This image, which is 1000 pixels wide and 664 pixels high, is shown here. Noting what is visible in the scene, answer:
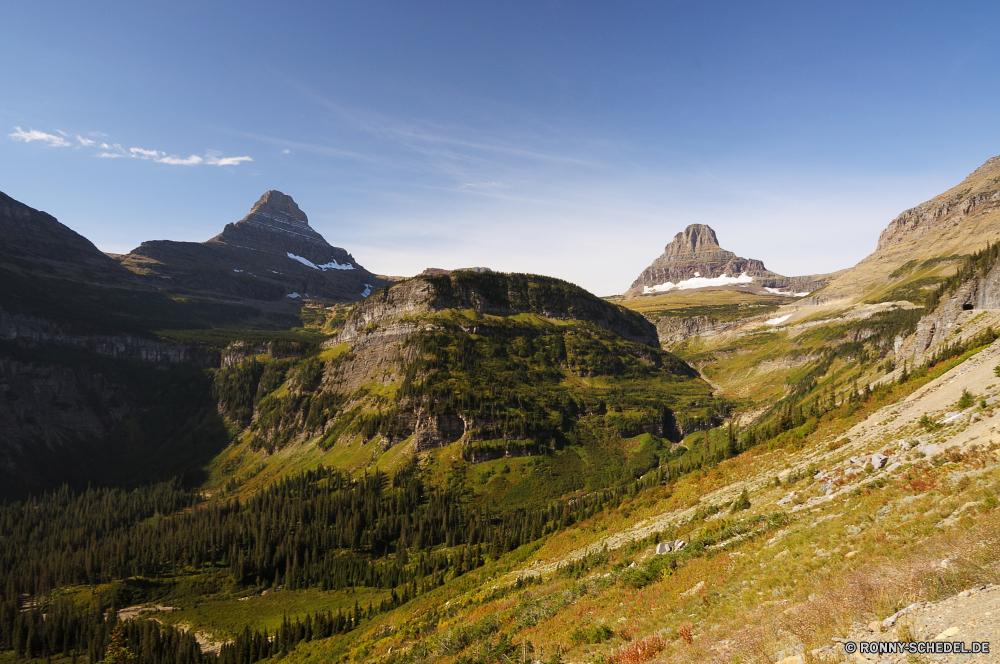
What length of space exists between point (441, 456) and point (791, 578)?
17781 centimetres

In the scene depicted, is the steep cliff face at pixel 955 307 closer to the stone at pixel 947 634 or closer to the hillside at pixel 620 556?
the hillside at pixel 620 556

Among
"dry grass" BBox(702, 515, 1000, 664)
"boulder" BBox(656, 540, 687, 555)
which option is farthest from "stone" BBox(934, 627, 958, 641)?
"boulder" BBox(656, 540, 687, 555)

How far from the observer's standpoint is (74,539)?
17575 centimetres

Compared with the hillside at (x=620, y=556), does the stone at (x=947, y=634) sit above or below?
above

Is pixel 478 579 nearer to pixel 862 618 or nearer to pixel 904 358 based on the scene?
pixel 862 618

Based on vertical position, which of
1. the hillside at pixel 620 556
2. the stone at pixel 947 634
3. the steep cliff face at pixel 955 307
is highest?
the steep cliff face at pixel 955 307

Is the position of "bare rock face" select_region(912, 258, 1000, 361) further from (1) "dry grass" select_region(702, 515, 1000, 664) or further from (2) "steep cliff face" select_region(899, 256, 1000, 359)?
(1) "dry grass" select_region(702, 515, 1000, 664)

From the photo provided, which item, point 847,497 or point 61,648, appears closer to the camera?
point 847,497

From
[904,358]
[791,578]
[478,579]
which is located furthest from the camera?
[904,358]

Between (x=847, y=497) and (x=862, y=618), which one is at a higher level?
(x=862, y=618)

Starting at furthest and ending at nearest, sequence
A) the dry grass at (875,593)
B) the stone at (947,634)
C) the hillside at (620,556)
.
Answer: the hillside at (620,556)
the dry grass at (875,593)
the stone at (947,634)

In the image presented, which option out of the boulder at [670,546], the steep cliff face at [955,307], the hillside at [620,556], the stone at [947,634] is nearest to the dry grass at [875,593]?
the hillside at [620,556]

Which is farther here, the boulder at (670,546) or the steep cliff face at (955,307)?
the steep cliff face at (955,307)

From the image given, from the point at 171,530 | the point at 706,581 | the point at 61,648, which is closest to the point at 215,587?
the point at 61,648
